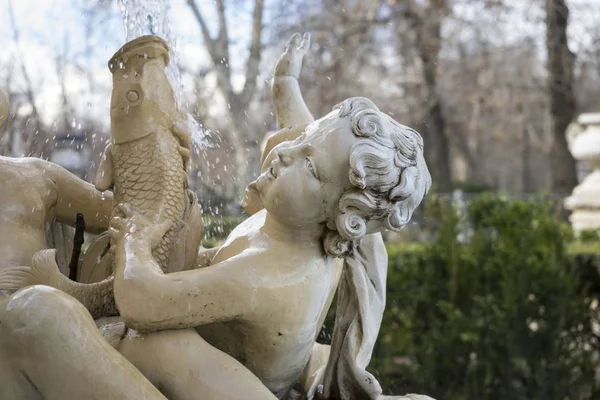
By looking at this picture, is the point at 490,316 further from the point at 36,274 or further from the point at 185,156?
the point at 36,274

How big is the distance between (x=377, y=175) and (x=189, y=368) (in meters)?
0.60

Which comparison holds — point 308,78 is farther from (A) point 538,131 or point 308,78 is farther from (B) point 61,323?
(A) point 538,131

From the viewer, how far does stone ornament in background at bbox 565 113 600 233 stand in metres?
8.04

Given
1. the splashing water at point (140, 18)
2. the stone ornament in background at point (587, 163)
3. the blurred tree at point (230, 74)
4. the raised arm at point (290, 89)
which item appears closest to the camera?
the raised arm at point (290, 89)

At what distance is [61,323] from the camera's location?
5.18ft

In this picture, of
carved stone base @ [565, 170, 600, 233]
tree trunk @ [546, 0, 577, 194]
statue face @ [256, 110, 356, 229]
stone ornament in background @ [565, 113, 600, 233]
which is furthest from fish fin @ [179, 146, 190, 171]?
tree trunk @ [546, 0, 577, 194]

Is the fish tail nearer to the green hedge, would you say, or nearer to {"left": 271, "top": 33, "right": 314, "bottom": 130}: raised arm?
{"left": 271, "top": 33, "right": 314, "bottom": 130}: raised arm

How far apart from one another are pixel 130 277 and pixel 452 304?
406cm

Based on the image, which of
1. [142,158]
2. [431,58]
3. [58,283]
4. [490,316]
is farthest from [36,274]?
[431,58]

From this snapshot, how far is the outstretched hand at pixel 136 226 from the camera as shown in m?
1.81

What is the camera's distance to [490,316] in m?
5.38

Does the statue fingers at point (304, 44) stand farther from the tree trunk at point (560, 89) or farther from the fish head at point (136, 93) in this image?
the tree trunk at point (560, 89)

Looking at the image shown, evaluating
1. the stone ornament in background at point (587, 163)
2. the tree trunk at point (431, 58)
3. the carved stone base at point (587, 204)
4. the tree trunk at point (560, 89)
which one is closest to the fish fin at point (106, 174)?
the stone ornament in background at point (587, 163)

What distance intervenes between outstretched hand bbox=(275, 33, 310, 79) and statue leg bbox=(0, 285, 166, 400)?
1.08 metres
